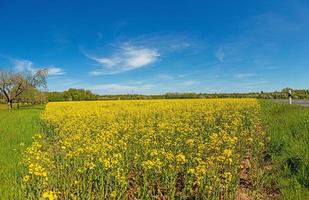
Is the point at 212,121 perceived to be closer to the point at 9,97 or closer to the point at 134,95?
the point at 9,97

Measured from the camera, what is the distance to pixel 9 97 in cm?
6469

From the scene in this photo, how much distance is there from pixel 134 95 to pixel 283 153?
70.7 metres

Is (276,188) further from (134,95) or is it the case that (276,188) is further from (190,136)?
(134,95)

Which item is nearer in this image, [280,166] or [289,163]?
[280,166]

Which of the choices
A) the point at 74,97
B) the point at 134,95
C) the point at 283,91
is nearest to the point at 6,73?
the point at 74,97

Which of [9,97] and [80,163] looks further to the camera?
[9,97]

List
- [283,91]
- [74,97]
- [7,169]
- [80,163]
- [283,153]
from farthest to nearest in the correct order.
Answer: [74,97]
[283,91]
[283,153]
[7,169]
[80,163]

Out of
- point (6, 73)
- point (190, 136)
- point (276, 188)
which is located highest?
point (6, 73)

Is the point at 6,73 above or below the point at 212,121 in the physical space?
above

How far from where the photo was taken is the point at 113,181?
6.81 meters

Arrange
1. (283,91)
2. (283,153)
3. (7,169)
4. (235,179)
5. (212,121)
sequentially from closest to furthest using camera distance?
1. (235,179)
2. (7,169)
3. (283,153)
4. (212,121)
5. (283,91)

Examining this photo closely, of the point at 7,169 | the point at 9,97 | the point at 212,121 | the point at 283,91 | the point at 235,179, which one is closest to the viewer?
the point at 235,179

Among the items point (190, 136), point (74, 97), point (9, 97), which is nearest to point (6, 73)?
point (9, 97)

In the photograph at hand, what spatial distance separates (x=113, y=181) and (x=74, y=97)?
3113 inches
